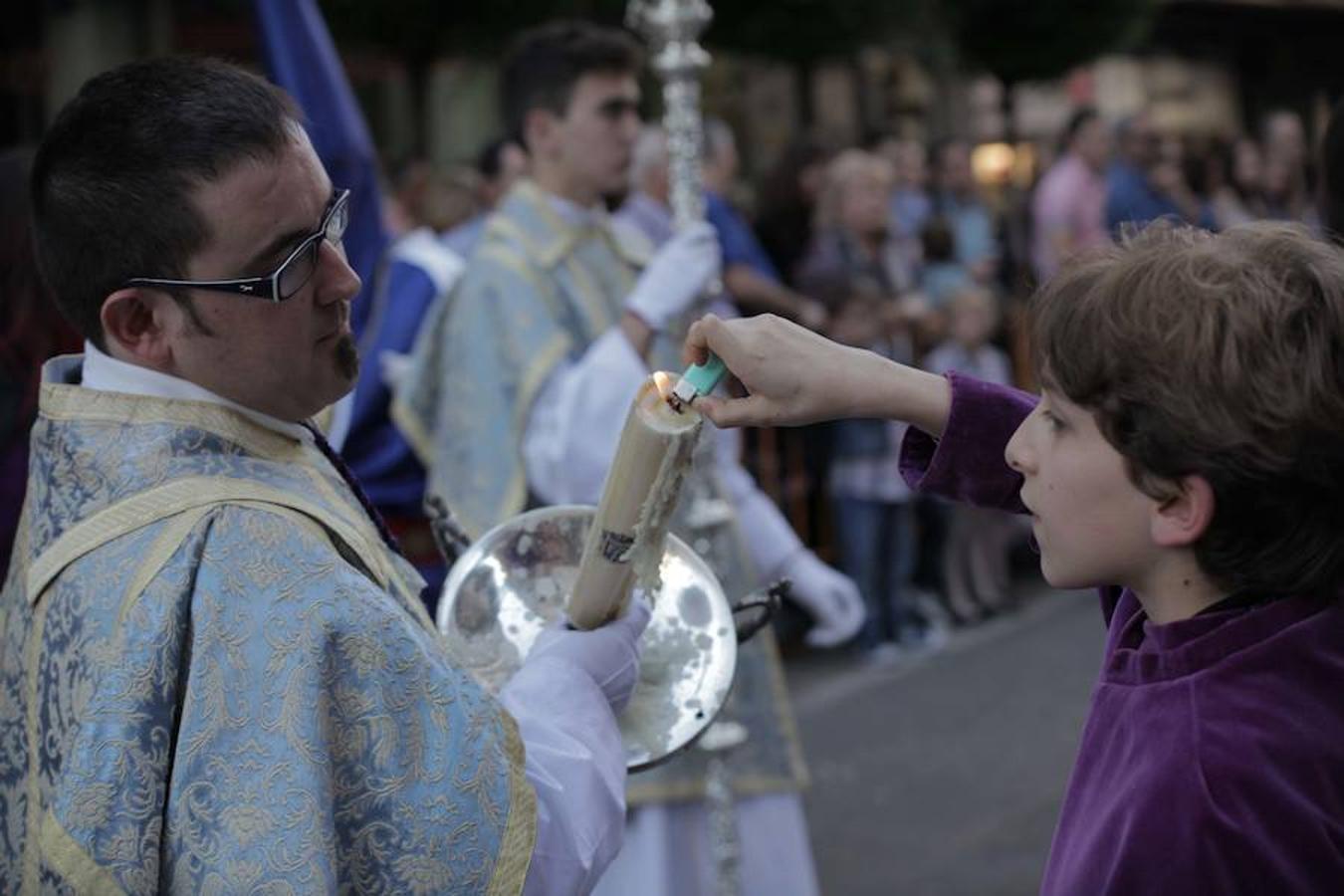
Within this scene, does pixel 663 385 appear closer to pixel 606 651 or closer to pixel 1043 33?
pixel 606 651

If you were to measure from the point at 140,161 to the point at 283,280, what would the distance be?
181 mm

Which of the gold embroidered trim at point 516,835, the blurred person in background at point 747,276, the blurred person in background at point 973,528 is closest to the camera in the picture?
the gold embroidered trim at point 516,835

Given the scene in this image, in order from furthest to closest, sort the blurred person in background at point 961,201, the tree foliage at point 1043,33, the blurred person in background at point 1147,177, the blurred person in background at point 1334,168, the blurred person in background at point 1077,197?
the tree foliage at point 1043,33, the blurred person in background at point 1147,177, the blurred person in background at point 1077,197, the blurred person in background at point 961,201, the blurred person in background at point 1334,168

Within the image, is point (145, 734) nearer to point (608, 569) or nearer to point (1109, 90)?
point (608, 569)

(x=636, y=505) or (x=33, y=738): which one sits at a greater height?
(x=636, y=505)

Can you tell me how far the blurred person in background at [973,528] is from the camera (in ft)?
25.9

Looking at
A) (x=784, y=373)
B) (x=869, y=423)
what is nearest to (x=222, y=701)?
(x=784, y=373)

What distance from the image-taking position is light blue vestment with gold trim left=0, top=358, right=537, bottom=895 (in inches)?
67.5

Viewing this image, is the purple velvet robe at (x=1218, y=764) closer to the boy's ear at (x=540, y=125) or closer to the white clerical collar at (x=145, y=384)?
the white clerical collar at (x=145, y=384)

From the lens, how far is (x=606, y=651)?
81.4 inches

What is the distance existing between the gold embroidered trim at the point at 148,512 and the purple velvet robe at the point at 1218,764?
2.61 ft

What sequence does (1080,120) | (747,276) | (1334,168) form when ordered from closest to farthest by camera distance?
(1334,168) → (747,276) → (1080,120)

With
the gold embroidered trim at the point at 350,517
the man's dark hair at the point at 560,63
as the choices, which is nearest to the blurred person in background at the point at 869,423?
the man's dark hair at the point at 560,63

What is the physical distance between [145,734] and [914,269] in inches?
283
